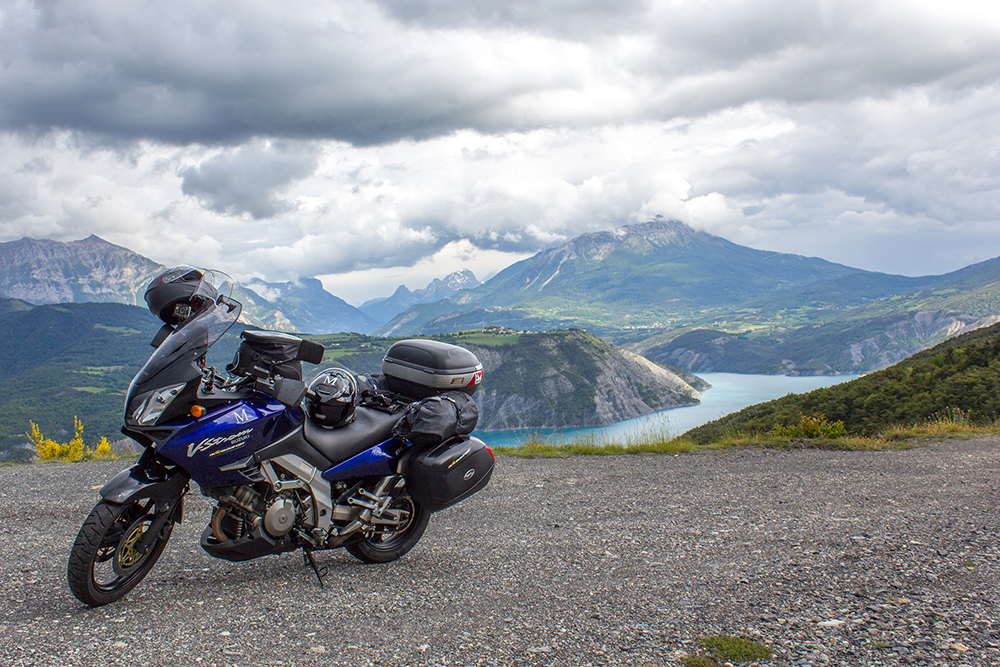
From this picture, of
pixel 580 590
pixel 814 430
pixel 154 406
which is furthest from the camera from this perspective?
pixel 814 430

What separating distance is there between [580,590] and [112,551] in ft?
11.0

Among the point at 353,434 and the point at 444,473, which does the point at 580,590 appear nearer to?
the point at 444,473

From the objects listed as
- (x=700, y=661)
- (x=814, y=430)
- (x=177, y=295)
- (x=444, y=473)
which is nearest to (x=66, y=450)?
(x=177, y=295)

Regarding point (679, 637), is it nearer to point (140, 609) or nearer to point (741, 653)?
point (741, 653)

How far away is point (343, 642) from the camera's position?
142 inches

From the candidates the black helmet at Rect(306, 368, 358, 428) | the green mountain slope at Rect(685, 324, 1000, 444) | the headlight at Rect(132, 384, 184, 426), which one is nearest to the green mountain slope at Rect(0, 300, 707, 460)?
the green mountain slope at Rect(685, 324, 1000, 444)

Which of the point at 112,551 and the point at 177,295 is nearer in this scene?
the point at 112,551

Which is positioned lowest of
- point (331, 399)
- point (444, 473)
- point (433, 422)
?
point (444, 473)

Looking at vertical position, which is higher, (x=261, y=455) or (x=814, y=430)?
(x=261, y=455)

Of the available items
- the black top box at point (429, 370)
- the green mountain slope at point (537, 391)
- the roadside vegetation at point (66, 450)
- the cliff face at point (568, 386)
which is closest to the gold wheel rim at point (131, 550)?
the black top box at point (429, 370)

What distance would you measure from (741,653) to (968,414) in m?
12.9

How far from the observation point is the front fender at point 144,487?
4078 mm

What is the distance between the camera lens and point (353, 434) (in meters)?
4.93

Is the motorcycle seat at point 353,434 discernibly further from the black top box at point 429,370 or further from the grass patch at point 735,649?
the grass patch at point 735,649
